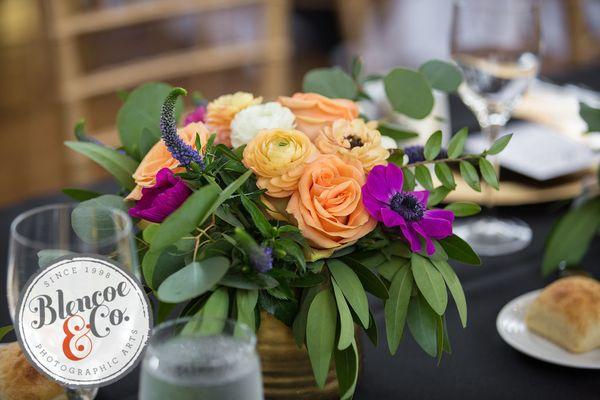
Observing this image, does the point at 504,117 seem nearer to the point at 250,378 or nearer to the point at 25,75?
the point at 250,378

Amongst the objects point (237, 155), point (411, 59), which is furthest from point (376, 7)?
point (237, 155)

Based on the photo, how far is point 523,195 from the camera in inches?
53.8

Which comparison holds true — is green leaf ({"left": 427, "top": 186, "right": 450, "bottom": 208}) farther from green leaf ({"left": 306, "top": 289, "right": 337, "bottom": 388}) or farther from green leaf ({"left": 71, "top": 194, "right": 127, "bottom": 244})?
green leaf ({"left": 71, "top": 194, "right": 127, "bottom": 244})

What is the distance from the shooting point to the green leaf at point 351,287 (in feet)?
2.61

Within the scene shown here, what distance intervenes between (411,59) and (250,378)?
297 centimetres

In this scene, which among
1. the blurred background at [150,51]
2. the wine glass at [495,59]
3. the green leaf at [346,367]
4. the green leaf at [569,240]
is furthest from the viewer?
the blurred background at [150,51]

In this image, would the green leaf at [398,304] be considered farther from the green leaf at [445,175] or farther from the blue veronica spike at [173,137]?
the blue veronica spike at [173,137]

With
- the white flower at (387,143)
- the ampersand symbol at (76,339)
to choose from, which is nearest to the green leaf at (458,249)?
Answer: the white flower at (387,143)

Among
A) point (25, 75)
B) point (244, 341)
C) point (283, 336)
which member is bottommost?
point (25, 75)

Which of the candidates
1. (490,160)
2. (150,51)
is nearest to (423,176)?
(490,160)

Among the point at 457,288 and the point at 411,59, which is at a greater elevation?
the point at 457,288

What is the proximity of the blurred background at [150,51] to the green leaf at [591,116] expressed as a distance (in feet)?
2.96

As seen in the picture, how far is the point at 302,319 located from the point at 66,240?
238 mm

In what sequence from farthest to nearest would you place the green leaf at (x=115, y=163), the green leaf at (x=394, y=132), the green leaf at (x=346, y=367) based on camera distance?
the green leaf at (x=394, y=132)
the green leaf at (x=115, y=163)
the green leaf at (x=346, y=367)
